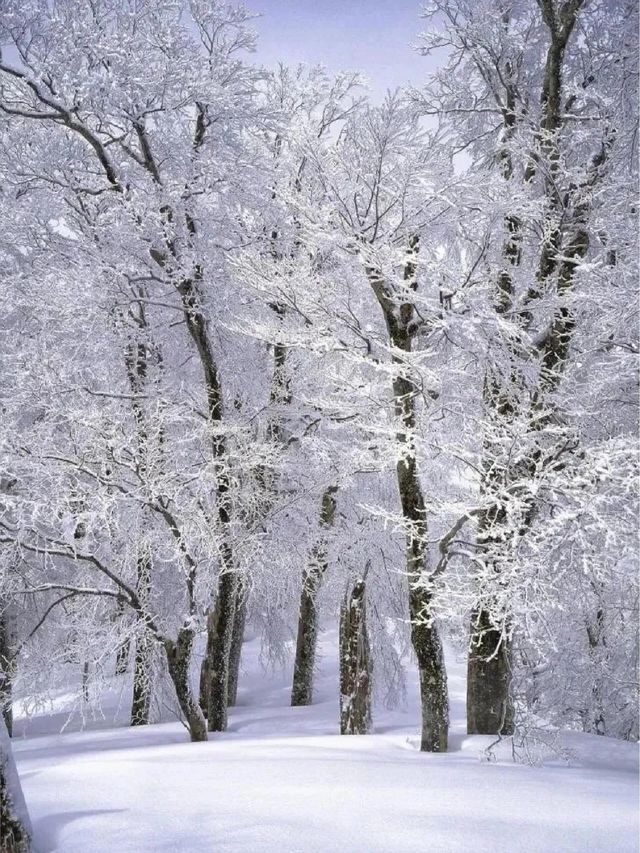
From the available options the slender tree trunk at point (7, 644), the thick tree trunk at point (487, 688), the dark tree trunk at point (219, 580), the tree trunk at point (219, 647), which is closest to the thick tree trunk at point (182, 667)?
the dark tree trunk at point (219, 580)

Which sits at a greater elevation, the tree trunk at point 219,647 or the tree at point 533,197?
the tree at point 533,197

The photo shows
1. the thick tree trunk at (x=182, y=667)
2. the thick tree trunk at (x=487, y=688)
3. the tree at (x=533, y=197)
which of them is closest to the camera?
the tree at (x=533, y=197)

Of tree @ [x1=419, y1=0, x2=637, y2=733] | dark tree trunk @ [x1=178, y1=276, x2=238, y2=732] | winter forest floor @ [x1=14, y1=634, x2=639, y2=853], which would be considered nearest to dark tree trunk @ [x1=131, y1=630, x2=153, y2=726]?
dark tree trunk @ [x1=178, y1=276, x2=238, y2=732]

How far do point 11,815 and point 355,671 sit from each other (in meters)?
6.22

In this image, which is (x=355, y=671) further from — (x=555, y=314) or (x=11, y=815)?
(x=11, y=815)

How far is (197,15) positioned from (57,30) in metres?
2.34

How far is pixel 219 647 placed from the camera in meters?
9.62

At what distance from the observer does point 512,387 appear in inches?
277

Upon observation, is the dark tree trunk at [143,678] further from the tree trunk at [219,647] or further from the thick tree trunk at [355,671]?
the thick tree trunk at [355,671]

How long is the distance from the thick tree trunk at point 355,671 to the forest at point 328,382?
5 cm

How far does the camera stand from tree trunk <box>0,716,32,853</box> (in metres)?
3.54

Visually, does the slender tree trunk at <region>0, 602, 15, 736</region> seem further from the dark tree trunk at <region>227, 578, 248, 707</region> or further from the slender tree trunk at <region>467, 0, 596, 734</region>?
the slender tree trunk at <region>467, 0, 596, 734</region>

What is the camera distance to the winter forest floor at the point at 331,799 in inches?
141

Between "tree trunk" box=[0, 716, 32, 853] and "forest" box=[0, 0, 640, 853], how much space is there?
18 mm
